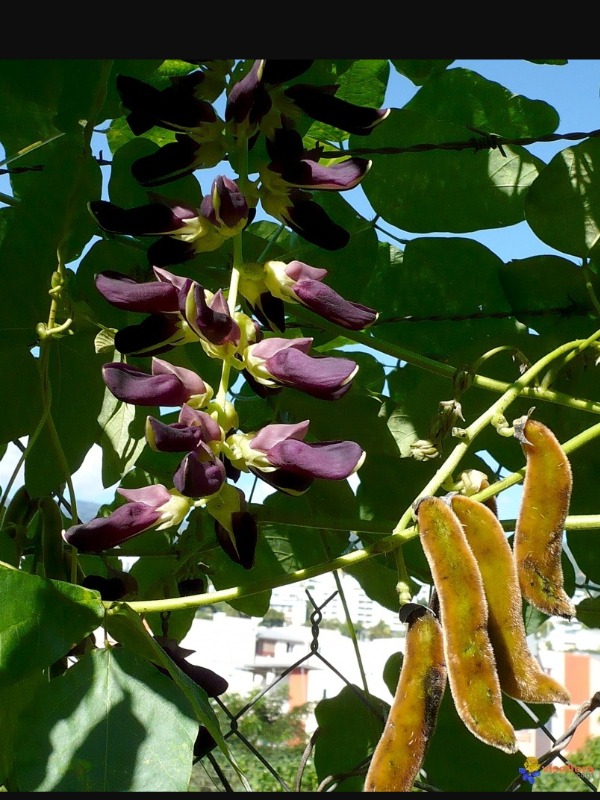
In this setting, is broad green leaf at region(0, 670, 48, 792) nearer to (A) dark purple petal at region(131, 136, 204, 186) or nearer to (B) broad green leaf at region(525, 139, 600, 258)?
(A) dark purple petal at region(131, 136, 204, 186)

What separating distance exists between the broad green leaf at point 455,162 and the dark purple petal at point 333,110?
0.86ft

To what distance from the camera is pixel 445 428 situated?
0.80 metres

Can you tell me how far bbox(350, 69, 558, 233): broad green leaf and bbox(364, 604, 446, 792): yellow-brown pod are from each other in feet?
1.86

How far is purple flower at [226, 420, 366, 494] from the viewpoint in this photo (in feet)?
2.03

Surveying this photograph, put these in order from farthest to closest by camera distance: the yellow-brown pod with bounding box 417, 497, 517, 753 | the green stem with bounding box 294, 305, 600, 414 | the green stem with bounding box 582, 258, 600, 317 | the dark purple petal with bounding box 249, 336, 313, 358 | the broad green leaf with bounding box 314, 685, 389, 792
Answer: the broad green leaf with bounding box 314, 685, 389, 792
the green stem with bounding box 582, 258, 600, 317
the green stem with bounding box 294, 305, 600, 414
the dark purple petal with bounding box 249, 336, 313, 358
the yellow-brown pod with bounding box 417, 497, 517, 753

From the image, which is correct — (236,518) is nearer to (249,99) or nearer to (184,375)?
(184,375)

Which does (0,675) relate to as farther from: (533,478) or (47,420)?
(533,478)

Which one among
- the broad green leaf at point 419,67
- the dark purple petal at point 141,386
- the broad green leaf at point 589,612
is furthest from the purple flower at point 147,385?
the broad green leaf at point 589,612

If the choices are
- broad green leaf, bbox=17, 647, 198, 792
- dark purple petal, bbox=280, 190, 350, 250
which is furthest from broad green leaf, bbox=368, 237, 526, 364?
broad green leaf, bbox=17, 647, 198, 792

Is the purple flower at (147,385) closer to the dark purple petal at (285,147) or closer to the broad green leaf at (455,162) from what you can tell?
the dark purple petal at (285,147)

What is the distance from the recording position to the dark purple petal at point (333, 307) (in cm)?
68

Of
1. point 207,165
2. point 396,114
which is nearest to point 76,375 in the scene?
point 207,165

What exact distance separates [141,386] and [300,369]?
12cm

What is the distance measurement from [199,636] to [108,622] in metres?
14.1
